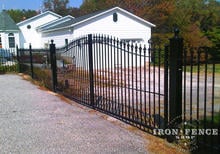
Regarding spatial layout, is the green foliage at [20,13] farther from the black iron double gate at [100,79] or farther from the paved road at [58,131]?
the paved road at [58,131]

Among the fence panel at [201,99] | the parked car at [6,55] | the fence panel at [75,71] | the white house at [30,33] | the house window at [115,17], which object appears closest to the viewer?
the fence panel at [201,99]

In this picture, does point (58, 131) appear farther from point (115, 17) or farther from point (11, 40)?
point (11, 40)

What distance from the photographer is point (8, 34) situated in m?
31.9

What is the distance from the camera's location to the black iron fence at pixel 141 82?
15.4ft

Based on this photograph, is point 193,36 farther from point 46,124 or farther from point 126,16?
point 46,124

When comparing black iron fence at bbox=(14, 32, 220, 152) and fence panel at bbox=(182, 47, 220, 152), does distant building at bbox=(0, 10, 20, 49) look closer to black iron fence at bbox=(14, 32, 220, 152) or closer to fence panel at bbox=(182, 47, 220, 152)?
black iron fence at bbox=(14, 32, 220, 152)

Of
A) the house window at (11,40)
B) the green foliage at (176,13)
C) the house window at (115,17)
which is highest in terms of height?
the green foliage at (176,13)

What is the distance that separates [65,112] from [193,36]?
67.5 feet

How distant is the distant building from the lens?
31453mm

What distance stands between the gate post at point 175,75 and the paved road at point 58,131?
0.81 meters

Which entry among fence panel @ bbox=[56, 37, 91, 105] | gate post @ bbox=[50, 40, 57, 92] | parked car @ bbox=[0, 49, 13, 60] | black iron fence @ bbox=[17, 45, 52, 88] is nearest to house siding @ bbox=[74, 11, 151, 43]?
parked car @ bbox=[0, 49, 13, 60]

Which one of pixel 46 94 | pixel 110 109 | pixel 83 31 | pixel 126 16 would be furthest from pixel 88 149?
pixel 126 16

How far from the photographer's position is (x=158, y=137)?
5.27 metres

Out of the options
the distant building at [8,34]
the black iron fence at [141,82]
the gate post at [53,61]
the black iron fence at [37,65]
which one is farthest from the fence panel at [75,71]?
the distant building at [8,34]
